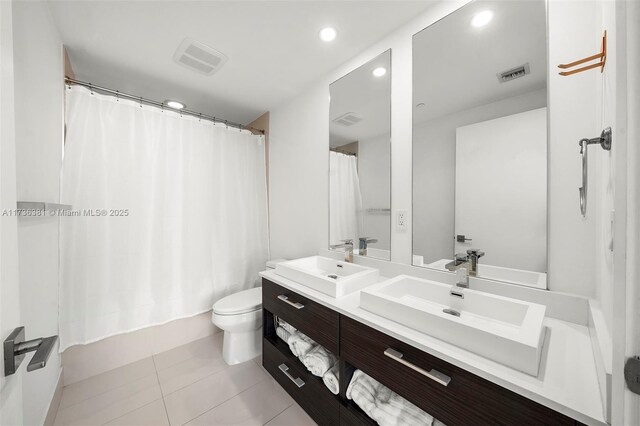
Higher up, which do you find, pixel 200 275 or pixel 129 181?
pixel 129 181

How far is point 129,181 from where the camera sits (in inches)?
76.5

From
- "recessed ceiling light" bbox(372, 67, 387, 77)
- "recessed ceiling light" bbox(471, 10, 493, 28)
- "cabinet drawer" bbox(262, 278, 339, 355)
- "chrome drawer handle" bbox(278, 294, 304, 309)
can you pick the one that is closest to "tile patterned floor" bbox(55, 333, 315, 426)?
"cabinet drawer" bbox(262, 278, 339, 355)

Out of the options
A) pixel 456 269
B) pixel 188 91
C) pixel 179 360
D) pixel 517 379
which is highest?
pixel 188 91

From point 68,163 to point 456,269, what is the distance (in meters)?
2.66

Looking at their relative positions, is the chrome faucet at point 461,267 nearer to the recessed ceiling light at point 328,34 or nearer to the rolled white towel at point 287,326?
the rolled white towel at point 287,326

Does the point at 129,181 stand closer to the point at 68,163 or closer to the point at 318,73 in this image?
the point at 68,163

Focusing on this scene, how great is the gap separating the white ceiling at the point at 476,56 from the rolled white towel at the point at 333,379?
1546 millimetres

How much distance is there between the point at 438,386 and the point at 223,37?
7.39 feet

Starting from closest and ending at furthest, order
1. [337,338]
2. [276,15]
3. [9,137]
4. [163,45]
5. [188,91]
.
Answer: [9,137] < [337,338] < [276,15] < [163,45] < [188,91]

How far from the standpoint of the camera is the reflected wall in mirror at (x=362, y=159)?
64.3 inches

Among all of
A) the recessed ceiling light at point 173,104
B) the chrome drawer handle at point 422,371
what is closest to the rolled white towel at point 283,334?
the chrome drawer handle at point 422,371

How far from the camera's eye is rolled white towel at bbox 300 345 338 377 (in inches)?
51.8

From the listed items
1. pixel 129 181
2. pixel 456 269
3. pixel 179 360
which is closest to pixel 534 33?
pixel 456 269

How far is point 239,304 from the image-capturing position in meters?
1.99
